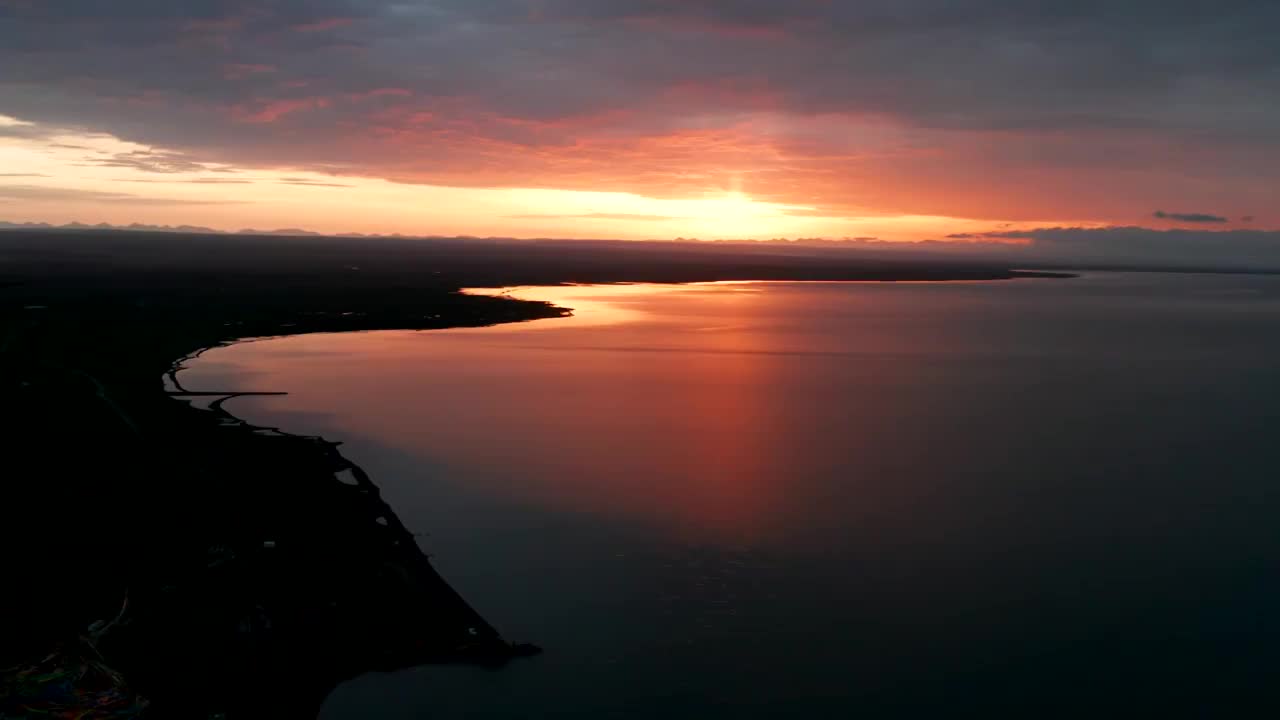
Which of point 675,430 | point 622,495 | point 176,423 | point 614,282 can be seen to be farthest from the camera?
point 614,282

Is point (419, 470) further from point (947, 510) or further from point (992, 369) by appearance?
point (992, 369)

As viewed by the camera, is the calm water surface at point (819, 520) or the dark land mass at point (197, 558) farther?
the calm water surface at point (819, 520)

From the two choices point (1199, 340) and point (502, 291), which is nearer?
point (1199, 340)

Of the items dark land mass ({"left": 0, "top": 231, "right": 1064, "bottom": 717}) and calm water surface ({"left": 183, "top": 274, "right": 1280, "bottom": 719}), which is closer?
dark land mass ({"left": 0, "top": 231, "right": 1064, "bottom": 717})

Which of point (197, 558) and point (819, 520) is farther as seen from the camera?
point (819, 520)

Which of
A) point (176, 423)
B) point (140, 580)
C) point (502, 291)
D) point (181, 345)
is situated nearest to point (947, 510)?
point (140, 580)

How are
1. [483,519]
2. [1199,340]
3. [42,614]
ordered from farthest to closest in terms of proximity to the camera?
[1199,340]
[483,519]
[42,614]

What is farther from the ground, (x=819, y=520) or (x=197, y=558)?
(x=197, y=558)
